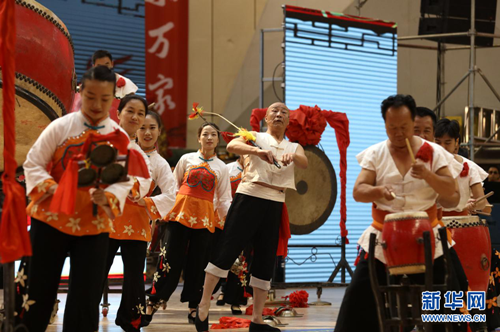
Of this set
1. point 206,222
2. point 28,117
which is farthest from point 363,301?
point 206,222

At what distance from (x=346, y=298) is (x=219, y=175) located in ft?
6.85

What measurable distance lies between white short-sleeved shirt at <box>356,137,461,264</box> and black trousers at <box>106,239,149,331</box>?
1.26 m

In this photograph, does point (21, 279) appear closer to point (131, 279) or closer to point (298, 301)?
point (131, 279)

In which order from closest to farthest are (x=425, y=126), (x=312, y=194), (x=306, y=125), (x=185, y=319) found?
(x=425, y=126), (x=185, y=319), (x=306, y=125), (x=312, y=194)

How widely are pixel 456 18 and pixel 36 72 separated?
523 centimetres

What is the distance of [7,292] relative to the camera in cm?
206

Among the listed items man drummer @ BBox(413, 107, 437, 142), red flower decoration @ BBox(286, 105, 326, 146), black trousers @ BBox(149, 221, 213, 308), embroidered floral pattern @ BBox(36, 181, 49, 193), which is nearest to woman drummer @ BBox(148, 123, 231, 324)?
black trousers @ BBox(149, 221, 213, 308)

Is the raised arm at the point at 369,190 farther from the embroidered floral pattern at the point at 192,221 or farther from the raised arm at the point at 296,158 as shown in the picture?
the embroidered floral pattern at the point at 192,221

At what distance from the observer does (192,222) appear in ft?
13.9

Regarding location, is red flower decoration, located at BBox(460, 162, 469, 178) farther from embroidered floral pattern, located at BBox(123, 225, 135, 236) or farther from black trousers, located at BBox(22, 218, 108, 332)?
black trousers, located at BBox(22, 218, 108, 332)

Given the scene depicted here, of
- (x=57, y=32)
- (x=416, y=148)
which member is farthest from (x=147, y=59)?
(x=416, y=148)

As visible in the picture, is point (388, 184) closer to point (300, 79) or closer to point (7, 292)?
point (7, 292)

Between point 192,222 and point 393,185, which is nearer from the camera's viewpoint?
point 393,185

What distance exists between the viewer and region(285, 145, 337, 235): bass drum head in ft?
18.6
